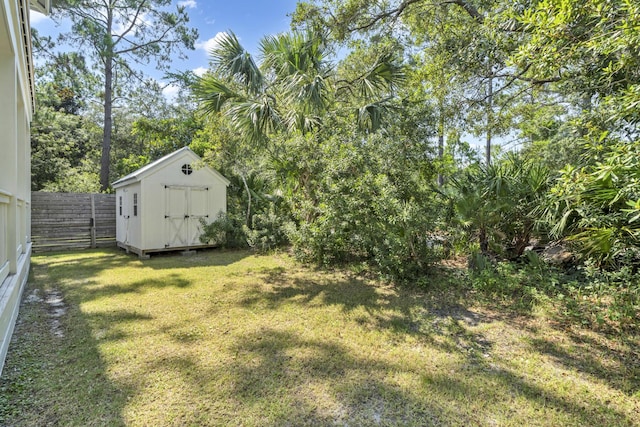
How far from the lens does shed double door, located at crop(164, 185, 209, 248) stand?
8320 millimetres

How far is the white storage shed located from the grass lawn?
317 cm

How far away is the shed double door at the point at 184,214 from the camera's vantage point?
8.32 m

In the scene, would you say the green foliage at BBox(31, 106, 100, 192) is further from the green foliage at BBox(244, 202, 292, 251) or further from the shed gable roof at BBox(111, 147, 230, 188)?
the green foliage at BBox(244, 202, 292, 251)

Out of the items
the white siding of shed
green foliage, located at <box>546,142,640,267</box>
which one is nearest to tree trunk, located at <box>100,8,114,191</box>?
the white siding of shed

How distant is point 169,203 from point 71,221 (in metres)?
3.72

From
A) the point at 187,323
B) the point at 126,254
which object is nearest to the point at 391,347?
the point at 187,323

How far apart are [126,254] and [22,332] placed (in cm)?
555

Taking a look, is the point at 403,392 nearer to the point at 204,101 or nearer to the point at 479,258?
the point at 479,258

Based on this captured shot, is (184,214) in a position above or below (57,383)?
above

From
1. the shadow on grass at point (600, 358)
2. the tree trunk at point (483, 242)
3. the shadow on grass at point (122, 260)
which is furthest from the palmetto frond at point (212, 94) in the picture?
the shadow on grass at point (600, 358)

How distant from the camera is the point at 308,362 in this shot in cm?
294

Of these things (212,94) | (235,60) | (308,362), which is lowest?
(308,362)

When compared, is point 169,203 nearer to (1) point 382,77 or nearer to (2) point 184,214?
(2) point 184,214

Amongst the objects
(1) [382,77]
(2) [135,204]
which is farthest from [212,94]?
(2) [135,204]
